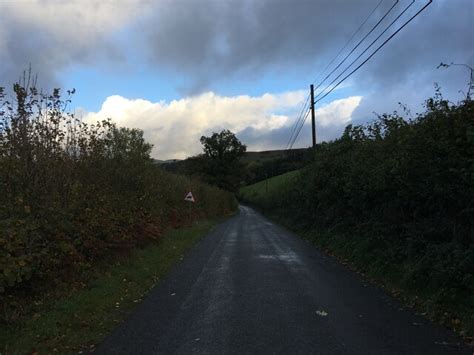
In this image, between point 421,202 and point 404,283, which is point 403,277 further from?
point 421,202

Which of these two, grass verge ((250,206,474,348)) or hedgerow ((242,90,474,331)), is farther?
hedgerow ((242,90,474,331))

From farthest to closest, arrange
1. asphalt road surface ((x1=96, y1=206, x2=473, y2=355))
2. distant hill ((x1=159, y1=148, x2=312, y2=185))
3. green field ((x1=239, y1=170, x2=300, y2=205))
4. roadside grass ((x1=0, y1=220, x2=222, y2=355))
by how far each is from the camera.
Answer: distant hill ((x1=159, y1=148, x2=312, y2=185))
green field ((x1=239, y1=170, x2=300, y2=205))
roadside grass ((x1=0, y1=220, x2=222, y2=355))
asphalt road surface ((x1=96, y1=206, x2=473, y2=355))

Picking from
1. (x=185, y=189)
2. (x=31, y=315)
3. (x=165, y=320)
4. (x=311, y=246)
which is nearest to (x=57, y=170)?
(x=31, y=315)

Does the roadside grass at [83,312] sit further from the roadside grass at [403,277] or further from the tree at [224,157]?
the tree at [224,157]

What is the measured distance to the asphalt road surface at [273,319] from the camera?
6.08 m

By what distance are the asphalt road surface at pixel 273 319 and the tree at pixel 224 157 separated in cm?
9024

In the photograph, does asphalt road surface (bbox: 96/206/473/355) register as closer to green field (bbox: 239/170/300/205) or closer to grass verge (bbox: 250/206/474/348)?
grass verge (bbox: 250/206/474/348)

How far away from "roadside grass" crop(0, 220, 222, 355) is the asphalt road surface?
31 centimetres

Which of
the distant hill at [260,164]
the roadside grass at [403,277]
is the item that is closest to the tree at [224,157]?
the distant hill at [260,164]

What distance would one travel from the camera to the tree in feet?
336

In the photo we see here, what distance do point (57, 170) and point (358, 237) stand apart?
1004 cm

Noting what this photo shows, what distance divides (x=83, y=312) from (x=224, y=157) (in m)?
97.3

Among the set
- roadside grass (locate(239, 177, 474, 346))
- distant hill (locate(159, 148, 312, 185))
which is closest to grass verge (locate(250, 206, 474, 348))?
roadside grass (locate(239, 177, 474, 346))

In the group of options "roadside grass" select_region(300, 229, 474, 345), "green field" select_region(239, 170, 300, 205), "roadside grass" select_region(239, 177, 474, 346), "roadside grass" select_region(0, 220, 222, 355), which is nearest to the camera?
"roadside grass" select_region(0, 220, 222, 355)
